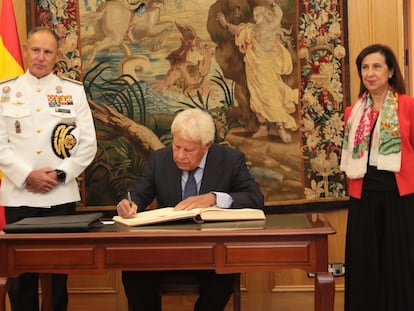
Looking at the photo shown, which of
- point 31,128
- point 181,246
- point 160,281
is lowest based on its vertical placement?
point 160,281

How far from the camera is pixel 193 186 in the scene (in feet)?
10.0

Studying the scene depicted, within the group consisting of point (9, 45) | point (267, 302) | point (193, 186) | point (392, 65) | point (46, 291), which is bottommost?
point (267, 302)

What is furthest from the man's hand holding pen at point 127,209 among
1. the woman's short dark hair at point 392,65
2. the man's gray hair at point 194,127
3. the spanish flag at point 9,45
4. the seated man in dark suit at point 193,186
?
the woman's short dark hair at point 392,65

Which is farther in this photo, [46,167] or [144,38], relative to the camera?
[144,38]

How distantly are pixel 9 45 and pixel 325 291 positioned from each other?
2341 mm

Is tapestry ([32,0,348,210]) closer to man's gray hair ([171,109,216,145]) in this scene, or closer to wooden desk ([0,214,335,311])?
man's gray hair ([171,109,216,145])

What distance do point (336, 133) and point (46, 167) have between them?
1758 millimetres

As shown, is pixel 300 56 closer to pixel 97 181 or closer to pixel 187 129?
pixel 187 129

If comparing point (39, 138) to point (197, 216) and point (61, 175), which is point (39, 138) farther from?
point (197, 216)

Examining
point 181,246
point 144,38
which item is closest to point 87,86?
point 144,38

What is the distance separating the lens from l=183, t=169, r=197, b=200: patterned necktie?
3041 mm

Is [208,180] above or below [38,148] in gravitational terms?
below

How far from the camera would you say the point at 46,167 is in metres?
3.24

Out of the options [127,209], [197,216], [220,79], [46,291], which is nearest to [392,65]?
[220,79]
